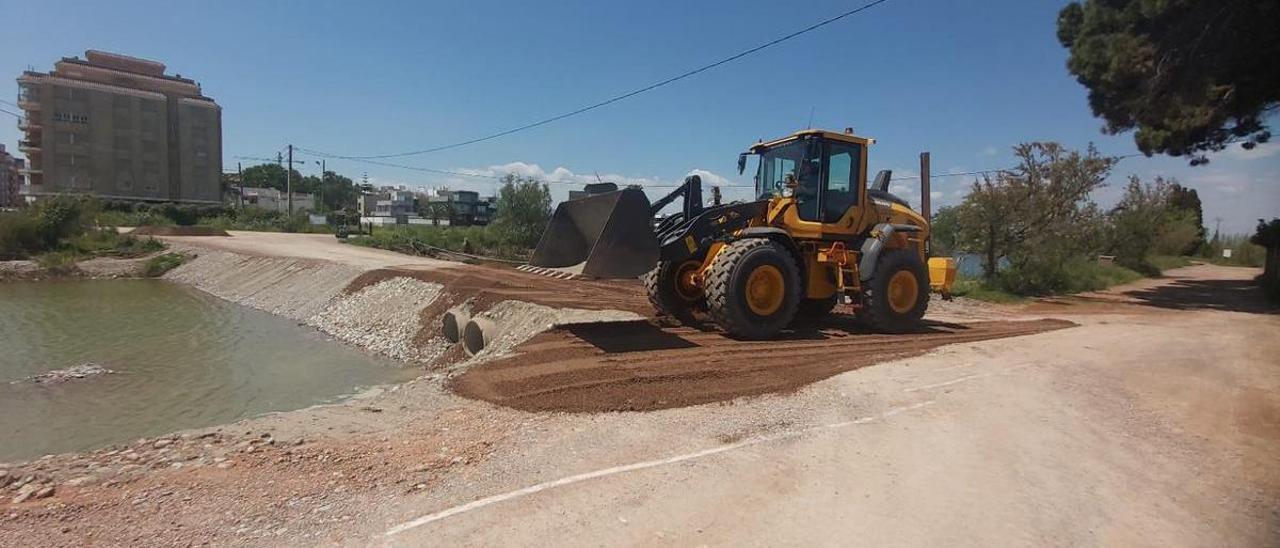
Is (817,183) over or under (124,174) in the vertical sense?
under

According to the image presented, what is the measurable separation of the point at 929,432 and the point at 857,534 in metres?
2.16

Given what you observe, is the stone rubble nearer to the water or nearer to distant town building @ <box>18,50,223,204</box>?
the water

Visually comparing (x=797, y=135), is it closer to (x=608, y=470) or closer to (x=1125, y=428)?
(x=1125, y=428)

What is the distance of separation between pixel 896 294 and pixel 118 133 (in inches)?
3242

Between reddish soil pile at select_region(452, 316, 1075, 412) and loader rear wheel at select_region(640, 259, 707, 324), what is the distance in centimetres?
58

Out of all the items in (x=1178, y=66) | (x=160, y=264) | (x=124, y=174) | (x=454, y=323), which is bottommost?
Answer: (x=454, y=323)

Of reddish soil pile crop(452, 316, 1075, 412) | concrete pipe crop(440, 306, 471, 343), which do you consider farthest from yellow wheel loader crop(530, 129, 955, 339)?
concrete pipe crop(440, 306, 471, 343)

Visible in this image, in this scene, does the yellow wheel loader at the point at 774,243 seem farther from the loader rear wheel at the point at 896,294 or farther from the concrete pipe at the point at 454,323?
the concrete pipe at the point at 454,323

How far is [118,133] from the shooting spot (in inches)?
2653

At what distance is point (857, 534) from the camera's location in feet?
11.5

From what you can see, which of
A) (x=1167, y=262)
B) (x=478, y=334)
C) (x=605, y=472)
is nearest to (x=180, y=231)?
(x=478, y=334)

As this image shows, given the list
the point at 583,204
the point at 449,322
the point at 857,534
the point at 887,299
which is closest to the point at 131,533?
the point at 857,534

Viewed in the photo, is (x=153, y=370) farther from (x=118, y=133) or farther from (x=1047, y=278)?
(x=118, y=133)

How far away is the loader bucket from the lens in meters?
8.25
